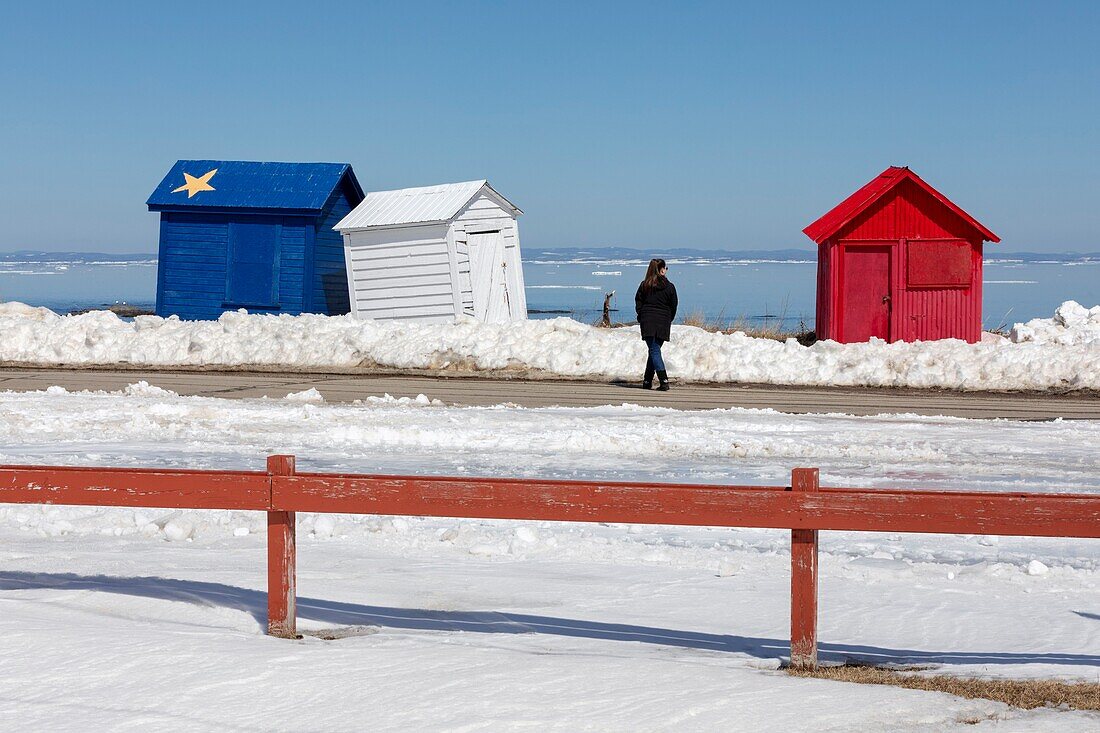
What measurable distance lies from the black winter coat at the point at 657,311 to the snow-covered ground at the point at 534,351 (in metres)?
2.35

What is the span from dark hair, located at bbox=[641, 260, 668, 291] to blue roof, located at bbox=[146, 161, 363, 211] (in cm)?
1209

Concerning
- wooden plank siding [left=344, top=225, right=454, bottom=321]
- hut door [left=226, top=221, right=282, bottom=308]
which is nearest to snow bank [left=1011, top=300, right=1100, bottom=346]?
wooden plank siding [left=344, top=225, right=454, bottom=321]

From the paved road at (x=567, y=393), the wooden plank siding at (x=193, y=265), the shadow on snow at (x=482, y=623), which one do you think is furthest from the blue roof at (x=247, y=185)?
the shadow on snow at (x=482, y=623)

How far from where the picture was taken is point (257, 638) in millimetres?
5480

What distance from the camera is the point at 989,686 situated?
499 cm

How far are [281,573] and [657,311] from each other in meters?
12.3

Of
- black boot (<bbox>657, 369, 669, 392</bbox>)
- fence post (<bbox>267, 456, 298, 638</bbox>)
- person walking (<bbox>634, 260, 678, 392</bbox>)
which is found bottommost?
fence post (<bbox>267, 456, 298, 638</bbox>)

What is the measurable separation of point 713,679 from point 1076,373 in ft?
51.4

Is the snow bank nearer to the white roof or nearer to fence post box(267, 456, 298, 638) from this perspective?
the white roof

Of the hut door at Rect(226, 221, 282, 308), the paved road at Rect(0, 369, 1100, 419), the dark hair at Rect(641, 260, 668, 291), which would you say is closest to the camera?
the paved road at Rect(0, 369, 1100, 419)

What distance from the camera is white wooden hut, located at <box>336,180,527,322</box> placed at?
84.6ft

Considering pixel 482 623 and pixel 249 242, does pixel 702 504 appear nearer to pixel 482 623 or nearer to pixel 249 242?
pixel 482 623

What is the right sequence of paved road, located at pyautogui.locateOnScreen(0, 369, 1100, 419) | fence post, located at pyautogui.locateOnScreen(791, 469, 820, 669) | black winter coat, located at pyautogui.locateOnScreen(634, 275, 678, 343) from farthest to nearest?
black winter coat, located at pyautogui.locateOnScreen(634, 275, 678, 343), paved road, located at pyautogui.locateOnScreen(0, 369, 1100, 419), fence post, located at pyautogui.locateOnScreen(791, 469, 820, 669)

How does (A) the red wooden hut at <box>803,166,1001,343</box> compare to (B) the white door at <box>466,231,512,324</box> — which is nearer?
(A) the red wooden hut at <box>803,166,1001,343</box>
